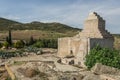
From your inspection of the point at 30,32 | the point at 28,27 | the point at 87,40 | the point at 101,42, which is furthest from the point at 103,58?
the point at 28,27

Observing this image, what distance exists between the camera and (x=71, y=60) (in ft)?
81.4

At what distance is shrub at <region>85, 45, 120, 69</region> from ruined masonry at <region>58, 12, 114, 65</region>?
1459mm

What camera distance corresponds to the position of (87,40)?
2408 centimetres

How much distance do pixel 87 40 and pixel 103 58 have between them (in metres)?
2.77

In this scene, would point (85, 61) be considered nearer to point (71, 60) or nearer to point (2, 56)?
point (71, 60)

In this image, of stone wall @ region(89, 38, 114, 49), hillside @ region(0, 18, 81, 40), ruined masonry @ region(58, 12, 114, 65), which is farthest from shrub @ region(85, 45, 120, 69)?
hillside @ region(0, 18, 81, 40)

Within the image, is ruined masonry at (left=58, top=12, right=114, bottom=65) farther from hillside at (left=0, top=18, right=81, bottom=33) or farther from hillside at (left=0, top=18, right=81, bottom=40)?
hillside at (left=0, top=18, right=81, bottom=33)

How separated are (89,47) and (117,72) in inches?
216

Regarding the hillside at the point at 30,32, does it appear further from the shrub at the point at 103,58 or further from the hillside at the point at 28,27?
the shrub at the point at 103,58

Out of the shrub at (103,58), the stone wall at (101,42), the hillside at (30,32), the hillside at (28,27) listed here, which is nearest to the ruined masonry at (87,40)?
the stone wall at (101,42)

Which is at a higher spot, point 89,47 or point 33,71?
point 89,47

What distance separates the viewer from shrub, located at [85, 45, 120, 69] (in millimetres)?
21706

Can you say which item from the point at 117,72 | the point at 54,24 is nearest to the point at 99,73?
the point at 117,72

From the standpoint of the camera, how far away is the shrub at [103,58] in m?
21.7
